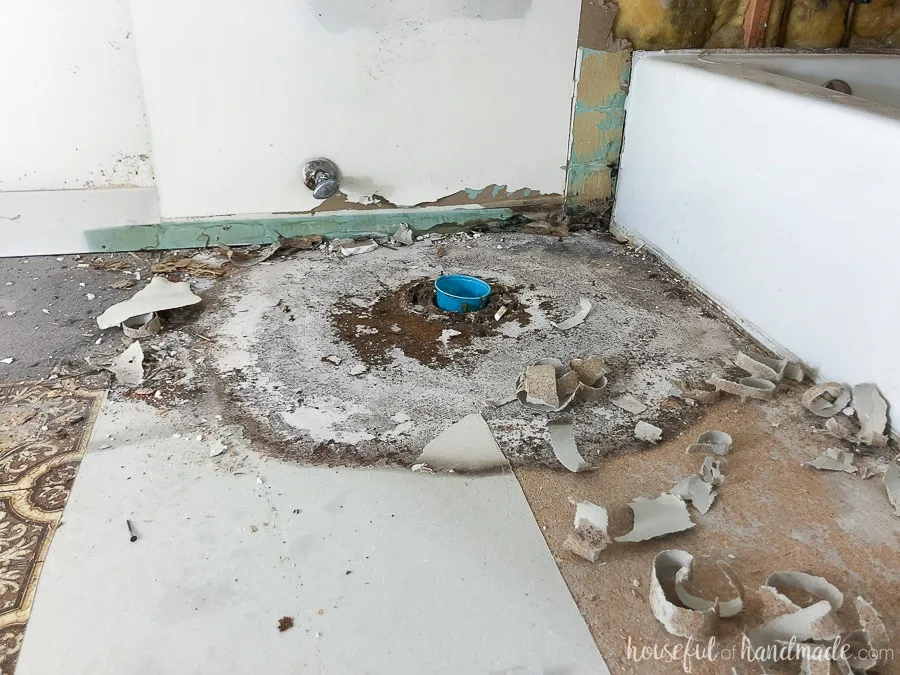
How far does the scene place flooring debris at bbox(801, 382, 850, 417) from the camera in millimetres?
1837

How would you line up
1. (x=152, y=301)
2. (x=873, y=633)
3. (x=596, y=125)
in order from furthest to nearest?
(x=596, y=125) < (x=152, y=301) < (x=873, y=633)

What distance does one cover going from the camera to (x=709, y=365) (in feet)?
6.79

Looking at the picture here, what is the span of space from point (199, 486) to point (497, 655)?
76 cm

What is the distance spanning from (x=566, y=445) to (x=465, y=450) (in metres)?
0.25

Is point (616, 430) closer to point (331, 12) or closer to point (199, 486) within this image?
point (199, 486)

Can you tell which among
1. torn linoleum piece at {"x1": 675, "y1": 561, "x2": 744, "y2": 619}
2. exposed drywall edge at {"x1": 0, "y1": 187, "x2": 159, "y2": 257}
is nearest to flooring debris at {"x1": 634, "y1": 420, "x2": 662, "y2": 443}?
torn linoleum piece at {"x1": 675, "y1": 561, "x2": 744, "y2": 619}

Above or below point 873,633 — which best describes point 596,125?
above

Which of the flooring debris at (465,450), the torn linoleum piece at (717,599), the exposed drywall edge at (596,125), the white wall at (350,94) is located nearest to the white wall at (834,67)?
the exposed drywall edge at (596,125)

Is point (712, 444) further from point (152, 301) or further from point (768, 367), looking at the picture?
point (152, 301)

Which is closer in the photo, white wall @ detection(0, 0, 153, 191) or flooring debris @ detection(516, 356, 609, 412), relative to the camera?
flooring debris @ detection(516, 356, 609, 412)

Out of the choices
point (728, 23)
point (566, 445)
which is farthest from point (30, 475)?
point (728, 23)

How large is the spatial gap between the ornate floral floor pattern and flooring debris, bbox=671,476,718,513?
1.31 m

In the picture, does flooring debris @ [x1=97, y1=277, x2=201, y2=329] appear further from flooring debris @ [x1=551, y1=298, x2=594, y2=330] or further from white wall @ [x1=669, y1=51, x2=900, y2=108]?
white wall @ [x1=669, y1=51, x2=900, y2=108]

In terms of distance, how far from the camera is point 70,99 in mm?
2488
